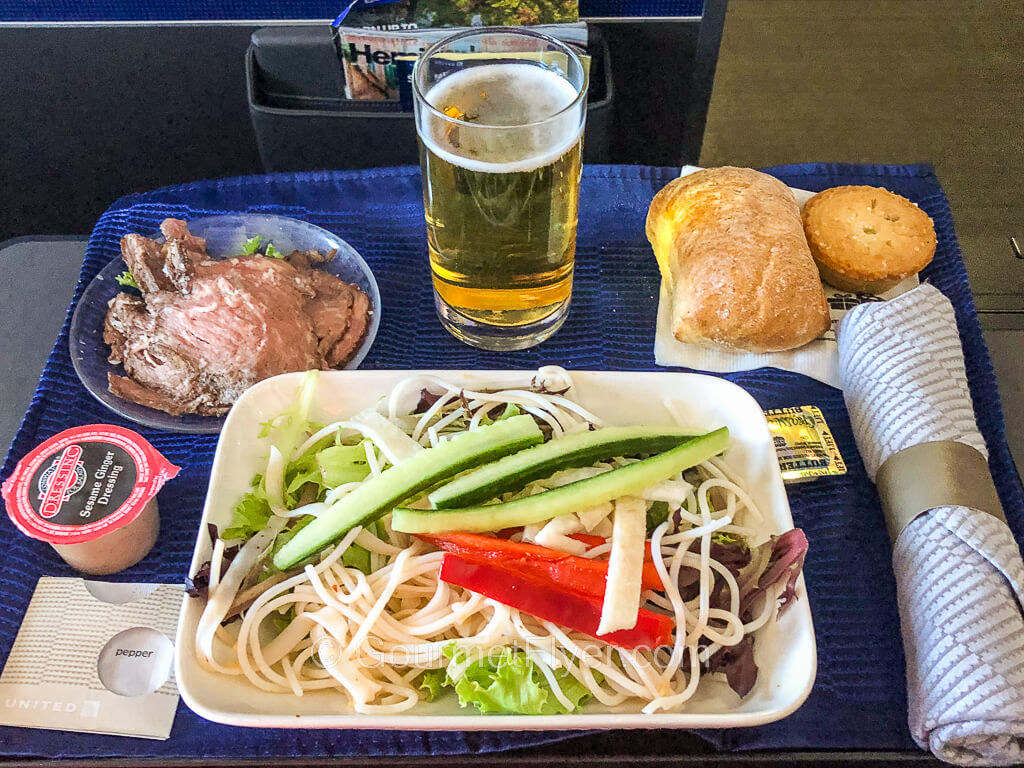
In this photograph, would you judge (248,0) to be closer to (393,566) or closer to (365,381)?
(365,381)

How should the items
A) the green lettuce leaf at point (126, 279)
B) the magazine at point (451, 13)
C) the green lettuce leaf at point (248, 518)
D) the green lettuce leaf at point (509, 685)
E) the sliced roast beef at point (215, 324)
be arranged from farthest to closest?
the magazine at point (451, 13)
the green lettuce leaf at point (126, 279)
the sliced roast beef at point (215, 324)
the green lettuce leaf at point (248, 518)
the green lettuce leaf at point (509, 685)

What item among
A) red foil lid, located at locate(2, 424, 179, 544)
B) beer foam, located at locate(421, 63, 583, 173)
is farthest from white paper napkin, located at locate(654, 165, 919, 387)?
red foil lid, located at locate(2, 424, 179, 544)

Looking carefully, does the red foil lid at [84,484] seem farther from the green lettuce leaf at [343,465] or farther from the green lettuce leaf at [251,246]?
the green lettuce leaf at [251,246]

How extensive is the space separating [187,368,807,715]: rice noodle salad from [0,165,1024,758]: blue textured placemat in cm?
10

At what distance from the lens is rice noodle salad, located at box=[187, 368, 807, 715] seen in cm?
85

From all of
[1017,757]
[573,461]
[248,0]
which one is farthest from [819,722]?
[248,0]

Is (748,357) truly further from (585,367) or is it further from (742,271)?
(585,367)

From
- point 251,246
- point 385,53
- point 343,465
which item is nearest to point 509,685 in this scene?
point 343,465

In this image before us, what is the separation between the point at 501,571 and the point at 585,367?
43 cm

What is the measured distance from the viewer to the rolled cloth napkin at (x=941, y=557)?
869 mm

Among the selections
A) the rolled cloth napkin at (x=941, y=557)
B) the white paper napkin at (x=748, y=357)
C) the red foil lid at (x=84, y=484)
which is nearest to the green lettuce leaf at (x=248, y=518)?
the red foil lid at (x=84, y=484)

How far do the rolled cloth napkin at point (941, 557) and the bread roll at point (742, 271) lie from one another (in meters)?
0.08

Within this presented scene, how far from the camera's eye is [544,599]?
34.0 inches

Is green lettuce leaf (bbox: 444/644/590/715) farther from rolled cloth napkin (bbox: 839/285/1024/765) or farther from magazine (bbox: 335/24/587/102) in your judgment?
magazine (bbox: 335/24/587/102)
